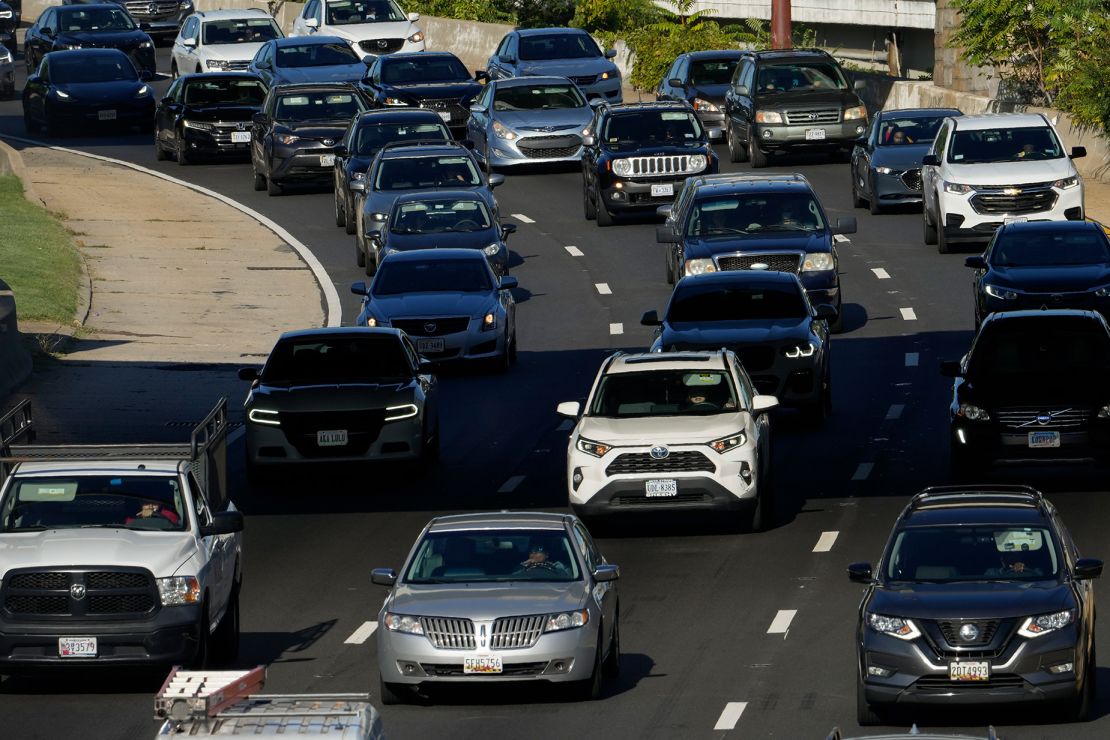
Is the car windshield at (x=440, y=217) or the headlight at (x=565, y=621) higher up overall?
the headlight at (x=565, y=621)

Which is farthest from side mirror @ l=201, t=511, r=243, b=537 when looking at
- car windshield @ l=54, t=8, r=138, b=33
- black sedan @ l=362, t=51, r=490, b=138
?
car windshield @ l=54, t=8, r=138, b=33

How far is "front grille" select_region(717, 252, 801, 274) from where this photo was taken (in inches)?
1337

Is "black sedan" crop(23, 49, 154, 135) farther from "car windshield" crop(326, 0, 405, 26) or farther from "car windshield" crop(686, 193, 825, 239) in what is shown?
"car windshield" crop(686, 193, 825, 239)

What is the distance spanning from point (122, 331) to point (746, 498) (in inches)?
631

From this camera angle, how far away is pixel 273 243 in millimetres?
43469

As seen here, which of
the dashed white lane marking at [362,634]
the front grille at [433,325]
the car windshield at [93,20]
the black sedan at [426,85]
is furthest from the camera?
the car windshield at [93,20]

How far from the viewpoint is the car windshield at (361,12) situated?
60.2 meters

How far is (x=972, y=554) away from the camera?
56.4 ft

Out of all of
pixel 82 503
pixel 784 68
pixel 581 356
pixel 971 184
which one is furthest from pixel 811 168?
pixel 82 503

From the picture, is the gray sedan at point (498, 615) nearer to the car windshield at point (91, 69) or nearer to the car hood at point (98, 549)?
the car hood at point (98, 549)

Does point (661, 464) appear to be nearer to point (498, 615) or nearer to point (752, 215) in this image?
point (498, 615)

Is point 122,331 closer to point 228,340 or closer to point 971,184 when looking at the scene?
point 228,340

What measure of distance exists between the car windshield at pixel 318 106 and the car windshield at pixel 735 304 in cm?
1815

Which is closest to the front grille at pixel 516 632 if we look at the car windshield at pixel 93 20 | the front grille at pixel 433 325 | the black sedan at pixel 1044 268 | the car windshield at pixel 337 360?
the car windshield at pixel 337 360
